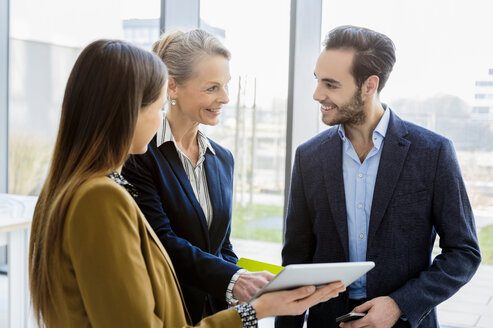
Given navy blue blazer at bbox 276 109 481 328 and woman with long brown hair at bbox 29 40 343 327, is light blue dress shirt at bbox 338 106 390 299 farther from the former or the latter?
woman with long brown hair at bbox 29 40 343 327

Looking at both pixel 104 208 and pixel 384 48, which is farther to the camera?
pixel 384 48

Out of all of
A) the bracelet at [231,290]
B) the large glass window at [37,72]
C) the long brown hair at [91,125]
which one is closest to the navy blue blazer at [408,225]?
the bracelet at [231,290]

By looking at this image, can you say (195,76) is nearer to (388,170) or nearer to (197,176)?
(197,176)

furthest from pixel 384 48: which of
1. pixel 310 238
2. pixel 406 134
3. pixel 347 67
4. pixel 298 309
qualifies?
pixel 298 309

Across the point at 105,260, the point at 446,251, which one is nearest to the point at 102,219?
the point at 105,260

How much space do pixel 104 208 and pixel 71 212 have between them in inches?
2.7

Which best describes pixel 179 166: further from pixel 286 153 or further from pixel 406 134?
pixel 286 153

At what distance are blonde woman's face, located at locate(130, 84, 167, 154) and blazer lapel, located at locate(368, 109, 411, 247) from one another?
812 millimetres

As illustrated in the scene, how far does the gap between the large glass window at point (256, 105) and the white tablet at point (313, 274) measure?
1.91m

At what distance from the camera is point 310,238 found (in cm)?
193

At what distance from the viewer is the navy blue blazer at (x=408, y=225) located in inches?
67.8

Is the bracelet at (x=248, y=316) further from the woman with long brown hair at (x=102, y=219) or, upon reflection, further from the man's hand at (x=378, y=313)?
the man's hand at (x=378, y=313)

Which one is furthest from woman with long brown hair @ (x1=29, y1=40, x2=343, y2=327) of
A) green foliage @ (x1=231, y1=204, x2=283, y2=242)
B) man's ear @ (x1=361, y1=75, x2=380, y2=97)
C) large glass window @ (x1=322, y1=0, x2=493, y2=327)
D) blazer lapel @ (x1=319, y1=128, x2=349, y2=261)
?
green foliage @ (x1=231, y1=204, x2=283, y2=242)

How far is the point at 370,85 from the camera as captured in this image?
6.35 ft
